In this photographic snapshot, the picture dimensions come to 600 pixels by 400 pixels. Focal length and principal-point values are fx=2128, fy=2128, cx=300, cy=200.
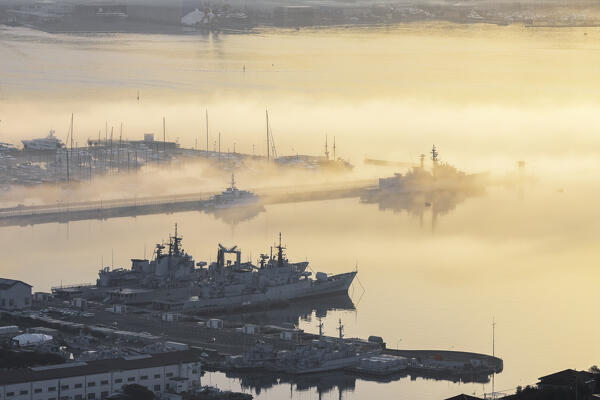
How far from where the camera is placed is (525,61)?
58.8 m

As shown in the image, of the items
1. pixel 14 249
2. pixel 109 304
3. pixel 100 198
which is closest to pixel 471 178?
pixel 100 198

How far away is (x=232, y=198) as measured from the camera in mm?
40031

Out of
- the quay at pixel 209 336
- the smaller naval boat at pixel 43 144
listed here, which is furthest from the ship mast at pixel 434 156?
A: the quay at pixel 209 336

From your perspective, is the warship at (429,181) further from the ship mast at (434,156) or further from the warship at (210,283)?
the warship at (210,283)

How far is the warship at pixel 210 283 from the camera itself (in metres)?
29.4

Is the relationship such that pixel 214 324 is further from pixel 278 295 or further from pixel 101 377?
pixel 101 377

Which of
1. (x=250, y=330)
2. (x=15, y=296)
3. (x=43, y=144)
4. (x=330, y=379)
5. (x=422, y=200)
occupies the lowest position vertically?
(x=422, y=200)

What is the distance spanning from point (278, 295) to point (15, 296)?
390 centimetres

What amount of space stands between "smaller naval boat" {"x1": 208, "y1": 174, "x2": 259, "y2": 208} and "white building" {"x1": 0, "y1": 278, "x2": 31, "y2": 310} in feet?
38.6

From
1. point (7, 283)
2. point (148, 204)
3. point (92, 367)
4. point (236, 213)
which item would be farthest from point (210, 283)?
point (148, 204)

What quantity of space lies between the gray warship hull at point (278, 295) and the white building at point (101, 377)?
5452mm

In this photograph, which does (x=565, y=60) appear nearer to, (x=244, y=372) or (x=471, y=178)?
(x=471, y=178)

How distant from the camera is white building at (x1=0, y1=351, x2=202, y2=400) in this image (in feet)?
72.1

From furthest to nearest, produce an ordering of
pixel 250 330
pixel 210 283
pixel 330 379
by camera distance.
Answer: pixel 210 283
pixel 250 330
pixel 330 379
